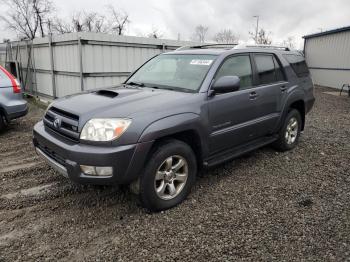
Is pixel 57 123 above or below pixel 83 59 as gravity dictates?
below

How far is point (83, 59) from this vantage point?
8680 millimetres

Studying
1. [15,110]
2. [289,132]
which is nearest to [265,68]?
[289,132]

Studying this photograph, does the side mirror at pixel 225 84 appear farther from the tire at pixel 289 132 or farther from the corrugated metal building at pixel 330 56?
the corrugated metal building at pixel 330 56

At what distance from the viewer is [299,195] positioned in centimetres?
386

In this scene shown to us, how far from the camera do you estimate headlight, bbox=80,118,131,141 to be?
2.94 m

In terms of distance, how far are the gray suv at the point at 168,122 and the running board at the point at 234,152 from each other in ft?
0.06

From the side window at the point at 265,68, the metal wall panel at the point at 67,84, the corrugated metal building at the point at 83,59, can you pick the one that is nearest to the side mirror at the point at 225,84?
the side window at the point at 265,68

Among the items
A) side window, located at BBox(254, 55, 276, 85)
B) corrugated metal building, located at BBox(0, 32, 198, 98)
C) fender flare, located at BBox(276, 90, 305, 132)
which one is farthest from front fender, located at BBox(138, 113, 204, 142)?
corrugated metal building, located at BBox(0, 32, 198, 98)

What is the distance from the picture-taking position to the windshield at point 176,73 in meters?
3.83

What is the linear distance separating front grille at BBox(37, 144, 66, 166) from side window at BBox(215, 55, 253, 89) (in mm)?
2067

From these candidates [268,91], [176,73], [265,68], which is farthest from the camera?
[265,68]

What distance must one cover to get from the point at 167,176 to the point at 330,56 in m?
17.4

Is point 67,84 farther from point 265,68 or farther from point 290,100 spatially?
point 290,100

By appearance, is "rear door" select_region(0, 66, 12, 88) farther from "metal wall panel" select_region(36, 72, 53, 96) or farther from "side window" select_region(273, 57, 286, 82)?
"side window" select_region(273, 57, 286, 82)
